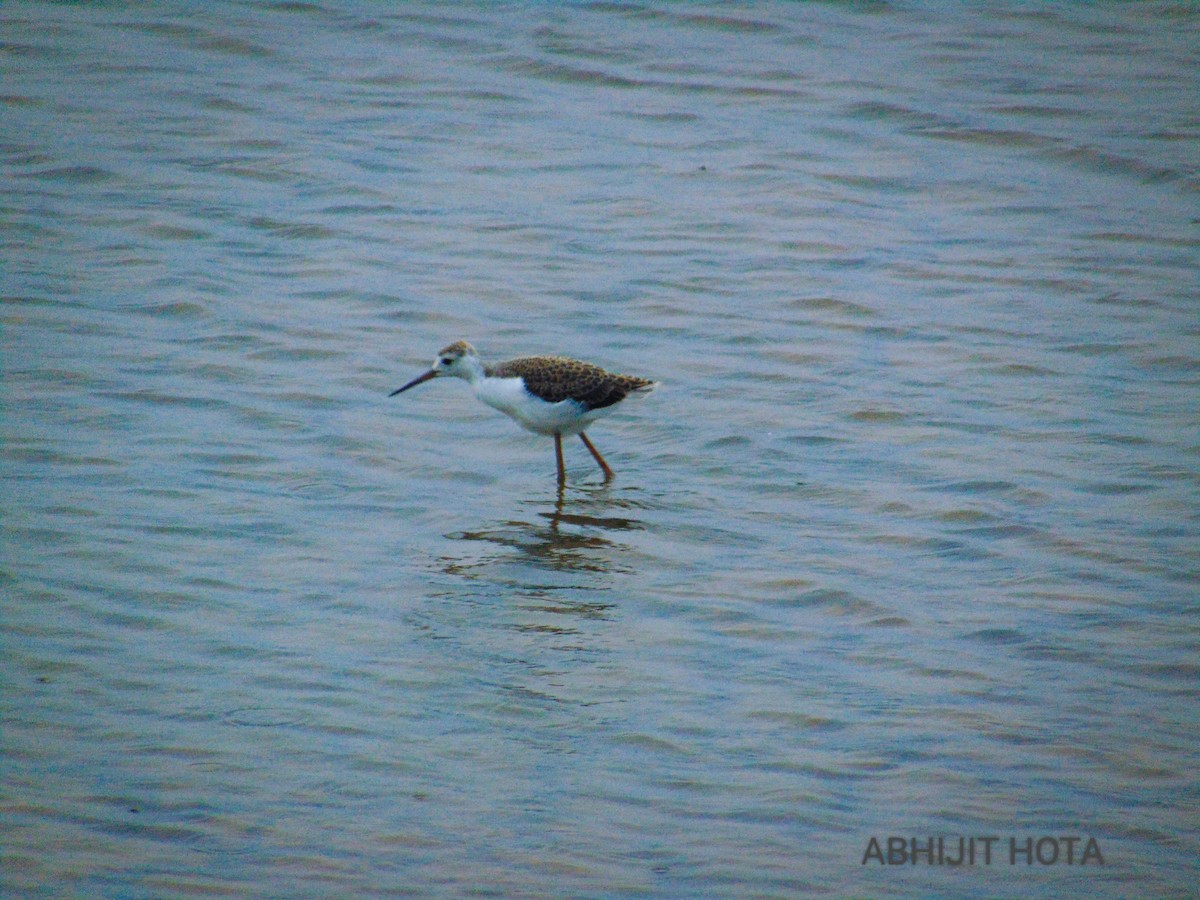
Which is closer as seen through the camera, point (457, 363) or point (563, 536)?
point (563, 536)

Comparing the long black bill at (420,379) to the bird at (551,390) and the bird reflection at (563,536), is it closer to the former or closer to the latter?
the bird at (551,390)

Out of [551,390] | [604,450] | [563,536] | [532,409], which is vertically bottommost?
[563,536]

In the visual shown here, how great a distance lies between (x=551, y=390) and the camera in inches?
391

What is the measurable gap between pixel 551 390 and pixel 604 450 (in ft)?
2.93

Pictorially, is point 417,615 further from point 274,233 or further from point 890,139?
point 890,139

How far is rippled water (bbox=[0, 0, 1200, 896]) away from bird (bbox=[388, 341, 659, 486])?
434mm

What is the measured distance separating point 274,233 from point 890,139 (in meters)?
6.83

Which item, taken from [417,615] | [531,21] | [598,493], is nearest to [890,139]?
[531,21]

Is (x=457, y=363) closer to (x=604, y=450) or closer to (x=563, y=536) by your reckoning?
(x=604, y=450)

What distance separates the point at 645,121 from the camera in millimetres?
16828

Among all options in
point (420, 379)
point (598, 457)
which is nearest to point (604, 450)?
point (598, 457)

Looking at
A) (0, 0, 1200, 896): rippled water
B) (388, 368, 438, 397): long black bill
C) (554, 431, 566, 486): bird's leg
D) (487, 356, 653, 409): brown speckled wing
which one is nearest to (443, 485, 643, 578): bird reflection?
(0, 0, 1200, 896): rippled water

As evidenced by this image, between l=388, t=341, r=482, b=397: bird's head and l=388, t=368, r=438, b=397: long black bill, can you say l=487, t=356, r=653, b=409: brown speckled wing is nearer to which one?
l=388, t=341, r=482, b=397: bird's head

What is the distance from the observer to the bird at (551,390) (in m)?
9.95
